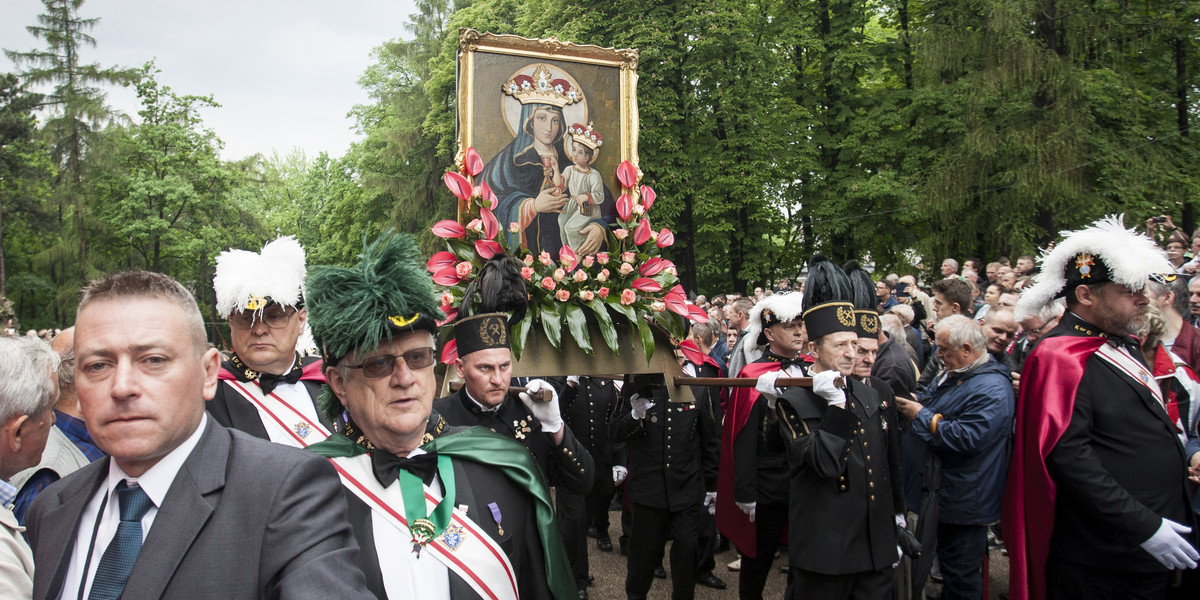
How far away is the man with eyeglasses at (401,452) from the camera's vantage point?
7.79 ft

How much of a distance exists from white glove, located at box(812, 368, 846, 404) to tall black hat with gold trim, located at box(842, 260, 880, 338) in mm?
378

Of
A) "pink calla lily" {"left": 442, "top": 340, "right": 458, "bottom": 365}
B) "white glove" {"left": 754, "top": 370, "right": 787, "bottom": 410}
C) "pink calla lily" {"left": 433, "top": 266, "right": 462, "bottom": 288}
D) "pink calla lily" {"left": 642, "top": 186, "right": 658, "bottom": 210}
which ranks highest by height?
"pink calla lily" {"left": 642, "top": 186, "right": 658, "bottom": 210}

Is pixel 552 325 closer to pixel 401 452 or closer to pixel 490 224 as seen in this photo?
pixel 490 224

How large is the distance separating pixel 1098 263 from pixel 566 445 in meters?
2.90

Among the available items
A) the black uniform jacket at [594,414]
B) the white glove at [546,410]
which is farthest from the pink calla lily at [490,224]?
the black uniform jacket at [594,414]

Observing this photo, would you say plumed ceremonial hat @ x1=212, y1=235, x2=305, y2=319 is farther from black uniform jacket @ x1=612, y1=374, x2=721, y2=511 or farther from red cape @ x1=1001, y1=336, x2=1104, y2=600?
red cape @ x1=1001, y1=336, x2=1104, y2=600

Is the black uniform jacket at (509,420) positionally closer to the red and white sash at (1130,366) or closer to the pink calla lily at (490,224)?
the pink calla lily at (490,224)

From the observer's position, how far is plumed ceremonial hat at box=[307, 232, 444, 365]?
2367 mm

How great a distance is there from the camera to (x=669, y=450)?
19.7 feet

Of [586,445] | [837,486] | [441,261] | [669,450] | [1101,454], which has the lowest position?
[586,445]

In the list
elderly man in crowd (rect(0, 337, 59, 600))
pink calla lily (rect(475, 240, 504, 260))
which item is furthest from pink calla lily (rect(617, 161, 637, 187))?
elderly man in crowd (rect(0, 337, 59, 600))

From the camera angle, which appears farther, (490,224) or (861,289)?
(861,289)

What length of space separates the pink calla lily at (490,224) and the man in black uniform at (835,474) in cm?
167

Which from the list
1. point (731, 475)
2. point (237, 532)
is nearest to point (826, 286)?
point (731, 475)
